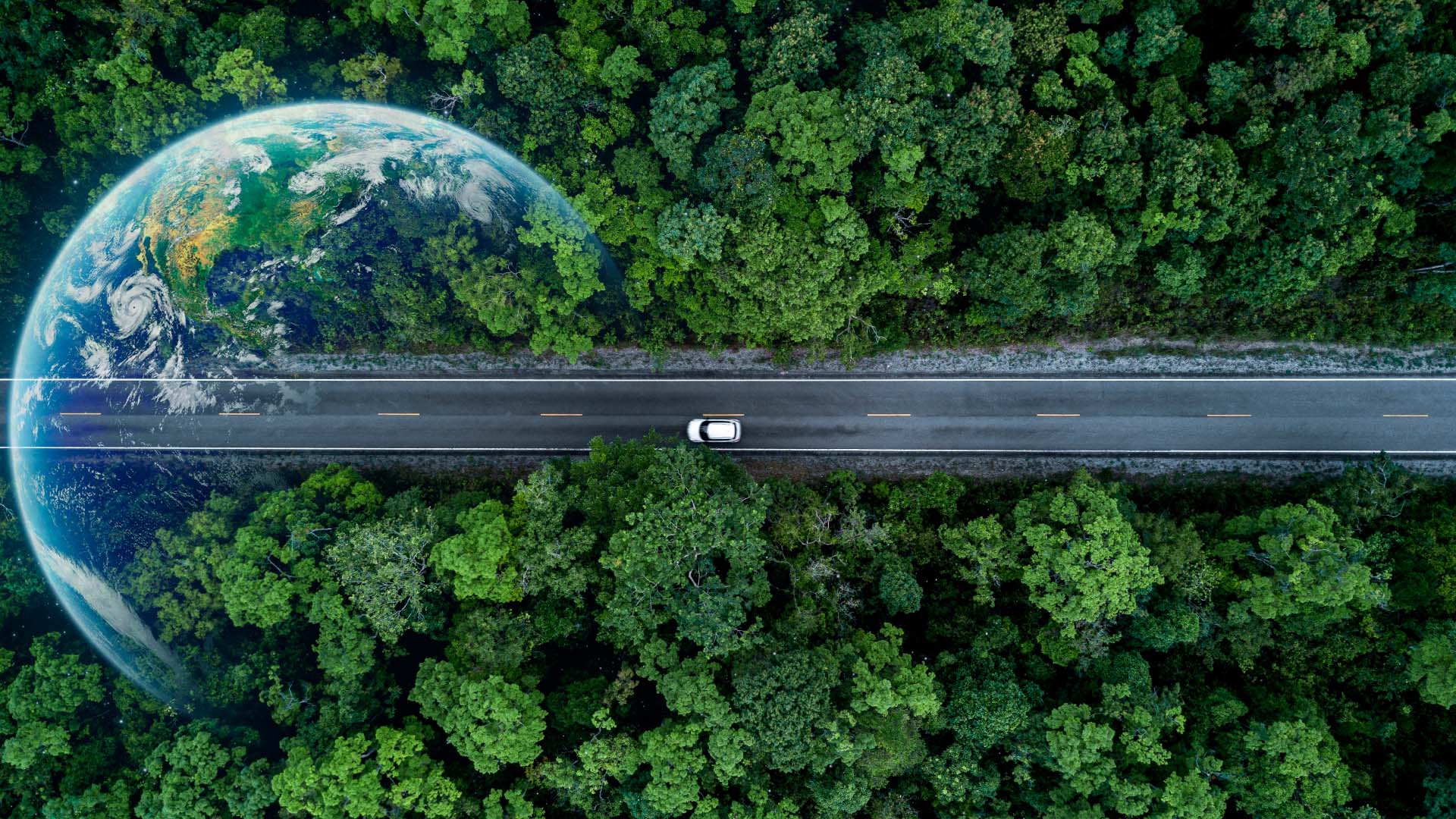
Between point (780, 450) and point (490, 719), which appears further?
point (780, 450)

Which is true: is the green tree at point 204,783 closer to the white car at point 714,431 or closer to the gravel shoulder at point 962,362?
the gravel shoulder at point 962,362

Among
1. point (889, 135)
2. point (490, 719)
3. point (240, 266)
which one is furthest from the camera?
point (240, 266)

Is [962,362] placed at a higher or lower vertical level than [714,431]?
higher

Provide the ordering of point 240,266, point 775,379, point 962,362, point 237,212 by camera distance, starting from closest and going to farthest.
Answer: point 237,212 → point 240,266 → point 962,362 → point 775,379

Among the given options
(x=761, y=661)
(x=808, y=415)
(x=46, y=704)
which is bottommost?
(x=46, y=704)

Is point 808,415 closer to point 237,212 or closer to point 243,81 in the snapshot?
point 237,212

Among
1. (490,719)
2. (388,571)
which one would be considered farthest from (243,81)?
(490,719)

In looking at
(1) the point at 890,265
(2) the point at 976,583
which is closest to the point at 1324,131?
(1) the point at 890,265
